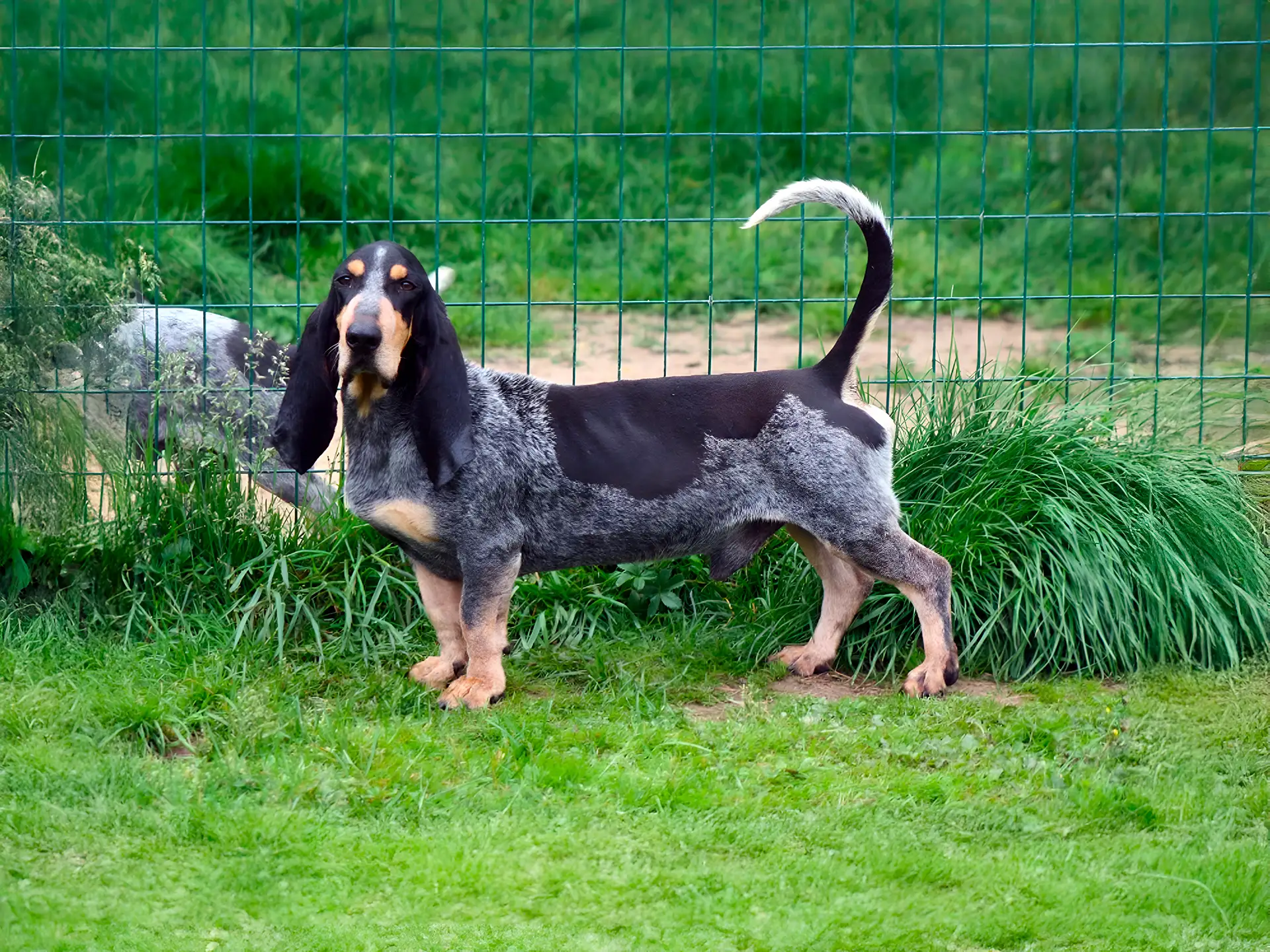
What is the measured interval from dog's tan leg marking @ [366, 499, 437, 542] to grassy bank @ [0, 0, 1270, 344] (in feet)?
14.7

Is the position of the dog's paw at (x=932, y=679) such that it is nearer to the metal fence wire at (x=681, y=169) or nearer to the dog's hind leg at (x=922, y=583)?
the dog's hind leg at (x=922, y=583)

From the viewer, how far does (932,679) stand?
522 centimetres

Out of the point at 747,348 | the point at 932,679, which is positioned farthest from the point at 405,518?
the point at 747,348

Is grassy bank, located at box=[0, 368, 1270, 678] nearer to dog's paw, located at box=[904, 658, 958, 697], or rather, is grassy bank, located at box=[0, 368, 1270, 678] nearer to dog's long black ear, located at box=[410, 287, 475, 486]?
dog's paw, located at box=[904, 658, 958, 697]

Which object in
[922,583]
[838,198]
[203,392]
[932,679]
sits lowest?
[932,679]

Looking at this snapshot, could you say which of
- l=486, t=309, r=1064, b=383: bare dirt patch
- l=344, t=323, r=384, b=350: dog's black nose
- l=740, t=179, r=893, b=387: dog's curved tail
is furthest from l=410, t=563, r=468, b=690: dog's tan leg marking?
l=486, t=309, r=1064, b=383: bare dirt patch

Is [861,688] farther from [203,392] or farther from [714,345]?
[714,345]

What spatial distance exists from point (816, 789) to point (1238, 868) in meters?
1.13

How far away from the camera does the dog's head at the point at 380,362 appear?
15.6 ft

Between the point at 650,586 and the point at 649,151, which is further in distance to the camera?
the point at 649,151

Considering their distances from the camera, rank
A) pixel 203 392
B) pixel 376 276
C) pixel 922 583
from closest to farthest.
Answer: pixel 376 276
pixel 922 583
pixel 203 392

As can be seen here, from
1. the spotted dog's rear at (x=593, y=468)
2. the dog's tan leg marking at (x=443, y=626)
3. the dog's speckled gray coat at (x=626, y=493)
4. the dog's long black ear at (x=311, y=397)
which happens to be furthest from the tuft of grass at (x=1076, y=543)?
the dog's long black ear at (x=311, y=397)

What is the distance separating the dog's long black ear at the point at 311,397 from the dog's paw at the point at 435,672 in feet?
2.61

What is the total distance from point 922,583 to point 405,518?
1716 mm
